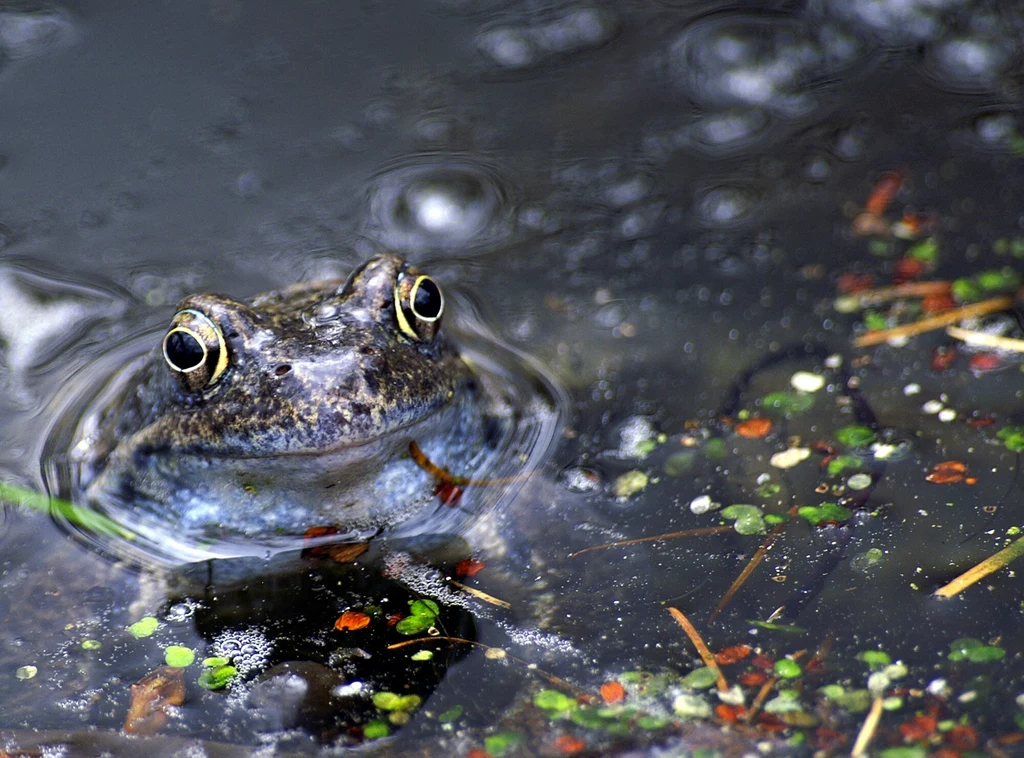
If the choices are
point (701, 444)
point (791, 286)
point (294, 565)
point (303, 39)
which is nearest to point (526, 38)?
point (303, 39)

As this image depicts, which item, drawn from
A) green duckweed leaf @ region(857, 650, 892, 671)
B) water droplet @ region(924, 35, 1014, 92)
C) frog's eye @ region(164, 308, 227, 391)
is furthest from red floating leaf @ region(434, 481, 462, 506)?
water droplet @ region(924, 35, 1014, 92)

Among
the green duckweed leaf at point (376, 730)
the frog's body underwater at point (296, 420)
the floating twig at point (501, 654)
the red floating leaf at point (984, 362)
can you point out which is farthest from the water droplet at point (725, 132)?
the green duckweed leaf at point (376, 730)

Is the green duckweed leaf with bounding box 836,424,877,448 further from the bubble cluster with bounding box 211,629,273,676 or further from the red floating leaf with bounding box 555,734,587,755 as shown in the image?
the bubble cluster with bounding box 211,629,273,676

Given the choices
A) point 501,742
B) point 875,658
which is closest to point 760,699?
point 875,658

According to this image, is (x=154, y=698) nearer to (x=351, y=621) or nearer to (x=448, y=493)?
(x=351, y=621)

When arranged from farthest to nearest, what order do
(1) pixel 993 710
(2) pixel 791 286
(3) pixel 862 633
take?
(2) pixel 791 286 < (3) pixel 862 633 < (1) pixel 993 710

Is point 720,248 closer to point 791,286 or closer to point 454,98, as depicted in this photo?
point 791,286
